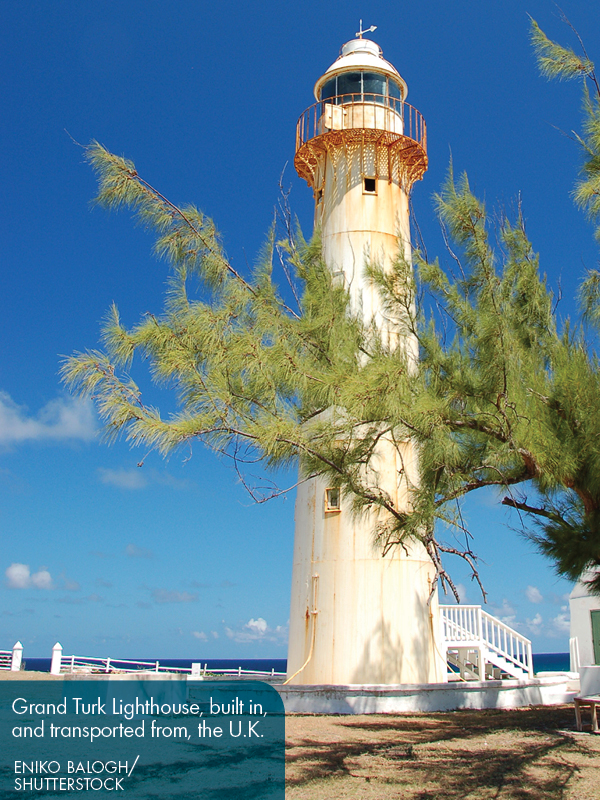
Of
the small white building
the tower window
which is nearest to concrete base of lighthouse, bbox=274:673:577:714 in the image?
the tower window

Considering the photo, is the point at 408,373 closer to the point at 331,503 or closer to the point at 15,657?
the point at 331,503

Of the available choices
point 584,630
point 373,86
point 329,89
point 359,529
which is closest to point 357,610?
point 359,529

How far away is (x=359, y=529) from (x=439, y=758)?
14.9ft

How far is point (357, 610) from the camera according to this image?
35.3 feet

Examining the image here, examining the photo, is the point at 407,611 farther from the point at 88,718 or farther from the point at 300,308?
the point at 300,308

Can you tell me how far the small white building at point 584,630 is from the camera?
17031 millimetres

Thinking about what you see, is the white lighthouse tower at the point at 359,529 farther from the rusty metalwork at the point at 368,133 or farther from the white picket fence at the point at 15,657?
the white picket fence at the point at 15,657

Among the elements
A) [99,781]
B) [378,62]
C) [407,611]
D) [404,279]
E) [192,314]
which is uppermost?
[378,62]

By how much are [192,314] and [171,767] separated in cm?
397

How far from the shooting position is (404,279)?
6.61 metres

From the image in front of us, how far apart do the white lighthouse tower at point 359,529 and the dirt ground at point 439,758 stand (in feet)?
4.18

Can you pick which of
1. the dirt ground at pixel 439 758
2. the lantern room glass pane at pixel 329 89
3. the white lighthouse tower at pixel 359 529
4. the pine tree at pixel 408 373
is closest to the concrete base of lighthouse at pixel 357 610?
the white lighthouse tower at pixel 359 529

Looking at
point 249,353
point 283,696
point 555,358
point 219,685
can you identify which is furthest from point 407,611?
point 249,353

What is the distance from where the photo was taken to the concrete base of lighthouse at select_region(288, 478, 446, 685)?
34.9ft
